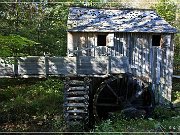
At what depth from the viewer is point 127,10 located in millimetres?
20016

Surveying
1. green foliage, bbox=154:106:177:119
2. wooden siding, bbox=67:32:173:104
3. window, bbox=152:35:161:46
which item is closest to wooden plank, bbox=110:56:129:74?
wooden siding, bbox=67:32:173:104

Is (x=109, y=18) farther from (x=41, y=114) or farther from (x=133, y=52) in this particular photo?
(x=41, y=114)

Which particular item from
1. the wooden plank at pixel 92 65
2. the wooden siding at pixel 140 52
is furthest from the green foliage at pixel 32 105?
the wooden siding at pixel 140 52

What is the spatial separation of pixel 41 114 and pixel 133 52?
5.85 metres

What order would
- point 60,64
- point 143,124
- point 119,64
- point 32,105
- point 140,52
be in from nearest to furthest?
point 143,124 < point 60,64 < point 119,64 < point 32,105 < point 140,52

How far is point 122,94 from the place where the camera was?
19328 mm

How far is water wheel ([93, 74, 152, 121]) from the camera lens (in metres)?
17.0

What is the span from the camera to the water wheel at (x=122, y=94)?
17.0 metres

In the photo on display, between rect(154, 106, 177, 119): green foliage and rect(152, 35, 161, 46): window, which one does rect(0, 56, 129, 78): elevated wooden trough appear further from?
rect(154, 106, 177, 119): green foliage

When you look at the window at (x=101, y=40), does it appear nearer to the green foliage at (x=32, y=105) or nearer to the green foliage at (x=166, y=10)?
the green foliage at (x=32, y=105)

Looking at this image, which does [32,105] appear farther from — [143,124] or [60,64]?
[143,124]

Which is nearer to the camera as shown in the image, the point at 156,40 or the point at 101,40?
the point at 101,40

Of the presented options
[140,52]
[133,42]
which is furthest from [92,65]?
[140,52]

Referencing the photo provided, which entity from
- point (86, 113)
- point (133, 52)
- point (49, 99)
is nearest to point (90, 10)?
point (133, 52)
